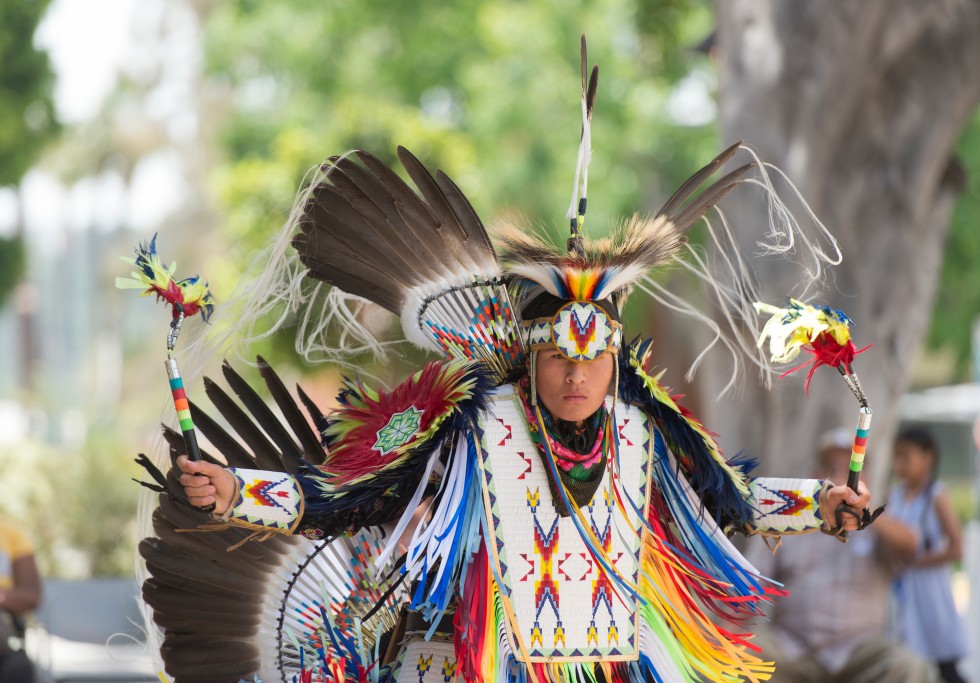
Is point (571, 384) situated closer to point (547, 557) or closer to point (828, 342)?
point (547, 557)

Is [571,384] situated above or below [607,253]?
below

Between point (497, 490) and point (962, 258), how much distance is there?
10787 millimetres

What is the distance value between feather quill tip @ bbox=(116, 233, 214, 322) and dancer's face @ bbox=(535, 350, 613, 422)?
0.84 metres

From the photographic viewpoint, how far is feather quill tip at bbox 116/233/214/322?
9.48 feet

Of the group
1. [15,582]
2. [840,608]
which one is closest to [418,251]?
[15,582]

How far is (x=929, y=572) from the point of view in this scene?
5984mm

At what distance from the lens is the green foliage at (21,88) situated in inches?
459

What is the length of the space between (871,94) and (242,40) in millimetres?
10335

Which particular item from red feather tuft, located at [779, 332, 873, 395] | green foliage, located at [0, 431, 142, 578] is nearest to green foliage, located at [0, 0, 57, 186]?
green foliage, located at [0, 431, 142, 578]

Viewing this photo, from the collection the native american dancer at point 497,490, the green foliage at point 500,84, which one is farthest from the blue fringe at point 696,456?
the green foliage at point 500,84

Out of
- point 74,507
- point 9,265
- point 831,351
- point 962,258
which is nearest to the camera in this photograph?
point 831,351

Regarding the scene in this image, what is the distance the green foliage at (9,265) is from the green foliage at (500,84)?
6.33 feet

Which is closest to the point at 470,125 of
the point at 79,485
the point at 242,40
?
the point at 242,40

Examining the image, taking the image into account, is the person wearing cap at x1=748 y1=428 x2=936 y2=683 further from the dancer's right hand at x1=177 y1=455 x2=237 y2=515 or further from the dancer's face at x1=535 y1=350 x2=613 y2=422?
the dancer's right hand at x1=177 y1=455 x2=237 y2=515
